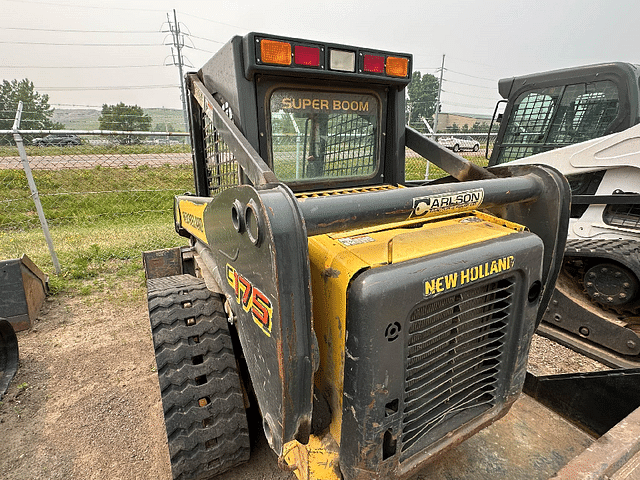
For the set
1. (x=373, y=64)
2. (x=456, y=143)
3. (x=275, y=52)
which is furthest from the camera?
(x=456, y=143)

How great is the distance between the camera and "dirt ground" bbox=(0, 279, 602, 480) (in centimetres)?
228

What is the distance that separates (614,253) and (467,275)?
251cm

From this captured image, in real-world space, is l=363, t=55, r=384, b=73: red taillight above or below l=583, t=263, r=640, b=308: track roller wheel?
above

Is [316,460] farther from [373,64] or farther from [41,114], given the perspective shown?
[41,114]

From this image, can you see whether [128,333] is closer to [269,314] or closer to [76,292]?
[76,292]

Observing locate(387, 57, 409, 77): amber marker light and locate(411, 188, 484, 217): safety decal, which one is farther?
locate(387, 57, 409, 77): amber marker light

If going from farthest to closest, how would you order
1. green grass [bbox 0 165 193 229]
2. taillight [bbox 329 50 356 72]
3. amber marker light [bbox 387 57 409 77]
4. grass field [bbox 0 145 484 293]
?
green grass [bbox 0 165 193 229], grass field [bbox 0 145 484 293], amber marker light [bbox 387 57 409 77], taillight [bbox 329 50 356 72]

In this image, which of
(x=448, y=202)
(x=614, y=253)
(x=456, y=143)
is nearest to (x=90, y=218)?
(x=448, y=202)

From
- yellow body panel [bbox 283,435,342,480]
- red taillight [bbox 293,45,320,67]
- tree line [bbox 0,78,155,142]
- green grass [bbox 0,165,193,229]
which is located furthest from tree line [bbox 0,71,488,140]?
yellow body panel [bbox 283,435,342,480]

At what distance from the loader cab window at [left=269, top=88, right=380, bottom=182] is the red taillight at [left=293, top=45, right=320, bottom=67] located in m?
0.20

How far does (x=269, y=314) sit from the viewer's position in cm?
121

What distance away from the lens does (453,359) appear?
5.22 ft

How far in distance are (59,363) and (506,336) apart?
3.56 metres

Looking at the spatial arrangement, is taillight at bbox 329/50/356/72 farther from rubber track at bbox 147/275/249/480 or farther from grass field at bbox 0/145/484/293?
grass field at bbox 0/145/484/293
